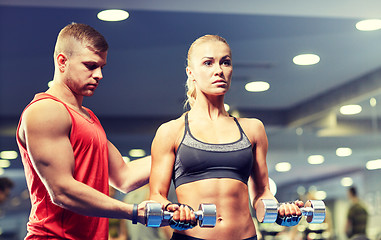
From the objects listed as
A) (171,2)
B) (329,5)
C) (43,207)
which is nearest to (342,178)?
(329,5)

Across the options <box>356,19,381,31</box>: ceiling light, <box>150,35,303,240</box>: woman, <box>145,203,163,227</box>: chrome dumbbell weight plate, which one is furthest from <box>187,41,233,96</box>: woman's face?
<box>356,19,381,31</box>: ceiling light

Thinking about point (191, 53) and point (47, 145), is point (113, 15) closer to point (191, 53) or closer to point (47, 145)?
point (191, 53)

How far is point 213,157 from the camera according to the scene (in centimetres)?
186

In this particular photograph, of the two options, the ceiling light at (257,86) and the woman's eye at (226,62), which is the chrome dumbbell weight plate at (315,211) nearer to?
the woman's eye at (226,62)

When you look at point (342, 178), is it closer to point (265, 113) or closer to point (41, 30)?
point (265, 113)

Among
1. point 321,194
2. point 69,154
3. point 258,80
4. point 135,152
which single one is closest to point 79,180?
point 69,154

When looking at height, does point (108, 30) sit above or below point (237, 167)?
above

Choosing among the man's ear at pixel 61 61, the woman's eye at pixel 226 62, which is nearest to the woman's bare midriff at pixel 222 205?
the woman's eye at pixel 226 62

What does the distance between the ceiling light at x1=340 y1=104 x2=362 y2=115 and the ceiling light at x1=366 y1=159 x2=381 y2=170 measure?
1.73ft

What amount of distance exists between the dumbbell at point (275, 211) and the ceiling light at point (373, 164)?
13.1ft

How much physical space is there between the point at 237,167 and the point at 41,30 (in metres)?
2.93

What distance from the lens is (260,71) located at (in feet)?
17.6

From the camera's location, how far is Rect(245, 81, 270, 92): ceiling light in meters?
5.46

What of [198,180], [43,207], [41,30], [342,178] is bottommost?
[43,207]
